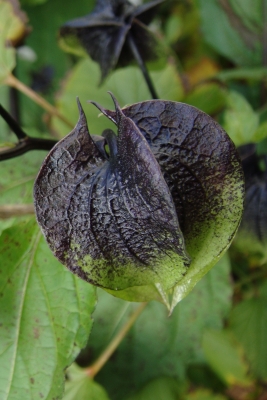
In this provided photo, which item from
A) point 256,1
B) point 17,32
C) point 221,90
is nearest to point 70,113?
point 17,32

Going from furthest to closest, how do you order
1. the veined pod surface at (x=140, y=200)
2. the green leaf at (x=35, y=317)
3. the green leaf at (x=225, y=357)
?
the green leaf at (x=225, y=357), the green leaf at (x=35, y=317), the veined pod surface at (x=140, y=200)

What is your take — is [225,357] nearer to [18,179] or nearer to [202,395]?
[202,395]

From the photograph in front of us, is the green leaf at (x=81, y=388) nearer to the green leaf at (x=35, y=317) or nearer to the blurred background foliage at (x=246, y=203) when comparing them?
the blurred background foliage at (x=246, y=203)

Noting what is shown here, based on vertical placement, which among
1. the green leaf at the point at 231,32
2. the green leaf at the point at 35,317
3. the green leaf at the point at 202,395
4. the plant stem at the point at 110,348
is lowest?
the green leaf at the point at 202,395

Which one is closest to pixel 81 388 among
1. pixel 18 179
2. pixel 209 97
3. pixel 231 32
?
pixel 18 179

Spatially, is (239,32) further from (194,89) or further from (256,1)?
(194,89)

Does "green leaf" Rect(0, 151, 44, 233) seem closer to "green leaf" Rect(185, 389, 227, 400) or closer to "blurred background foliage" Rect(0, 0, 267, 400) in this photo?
"blurred background foliage" Rect(0, 0, 267, 400)

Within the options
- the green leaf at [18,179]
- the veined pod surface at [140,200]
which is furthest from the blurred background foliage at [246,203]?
the veined pod surface at [140,200]
